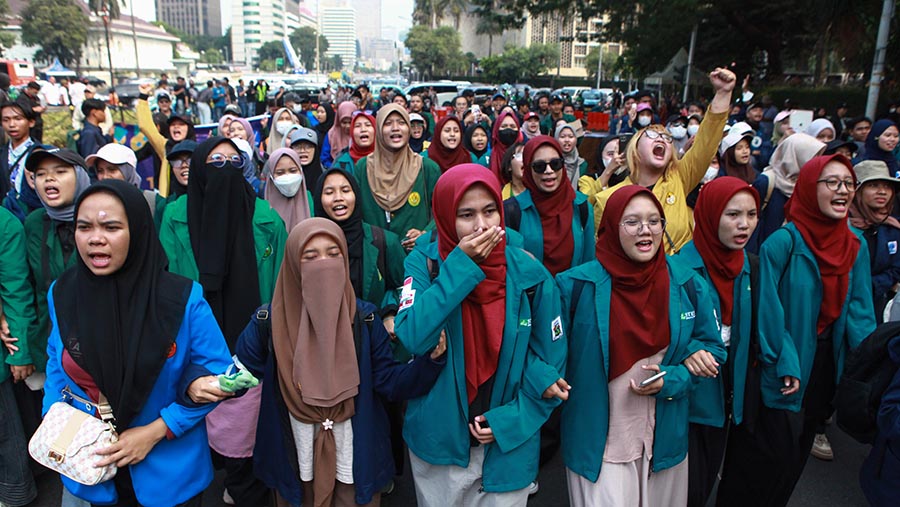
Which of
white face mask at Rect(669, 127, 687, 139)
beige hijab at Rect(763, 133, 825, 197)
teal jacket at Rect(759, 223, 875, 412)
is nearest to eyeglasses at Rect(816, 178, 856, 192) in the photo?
teal jacket at Rect(759, 223, 875, 412)

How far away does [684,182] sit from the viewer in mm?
4395

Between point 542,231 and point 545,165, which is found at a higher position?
point 545,165

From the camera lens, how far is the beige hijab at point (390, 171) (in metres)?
4.88

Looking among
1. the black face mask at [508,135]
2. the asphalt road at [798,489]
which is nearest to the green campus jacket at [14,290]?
the asphalt road at [798,489]

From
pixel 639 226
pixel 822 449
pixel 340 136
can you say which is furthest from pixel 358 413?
pixel 340 136

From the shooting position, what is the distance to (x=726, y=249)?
2.93 metres

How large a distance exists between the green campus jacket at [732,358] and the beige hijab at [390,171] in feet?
7.98

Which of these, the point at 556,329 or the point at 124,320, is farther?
the point at 556,329

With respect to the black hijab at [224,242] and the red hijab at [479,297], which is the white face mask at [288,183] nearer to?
the black hijab at [224,242]

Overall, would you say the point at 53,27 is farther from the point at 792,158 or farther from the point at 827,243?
the point at 827,243

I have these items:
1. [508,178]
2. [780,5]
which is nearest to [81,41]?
[780,5]

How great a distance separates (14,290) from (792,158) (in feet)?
17.7

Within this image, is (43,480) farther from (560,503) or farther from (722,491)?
(722,491)

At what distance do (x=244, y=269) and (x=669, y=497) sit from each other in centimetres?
254
